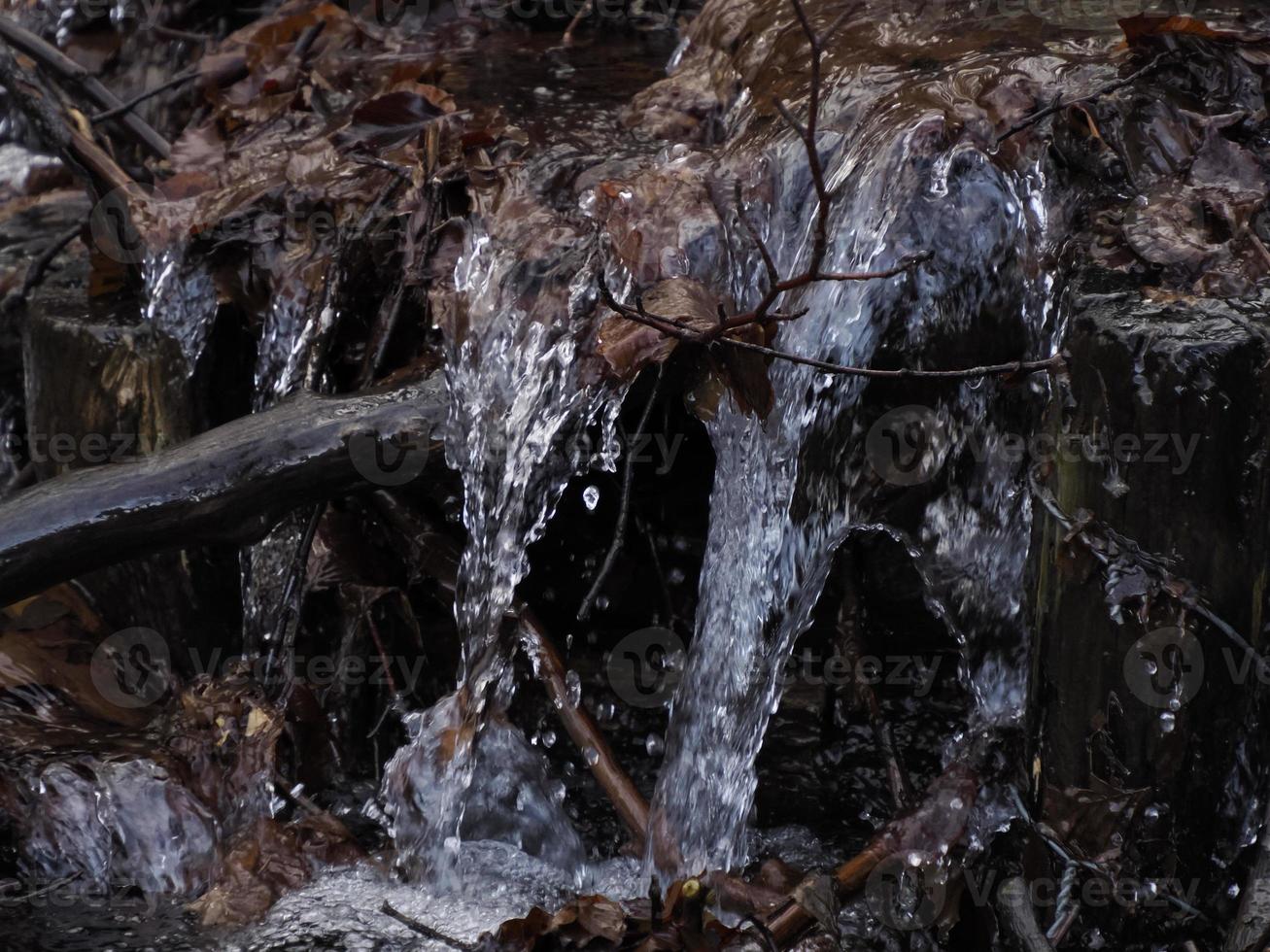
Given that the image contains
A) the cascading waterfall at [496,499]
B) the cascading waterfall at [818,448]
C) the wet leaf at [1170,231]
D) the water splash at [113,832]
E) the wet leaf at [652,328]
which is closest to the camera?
the wet leaf at [1170,231]

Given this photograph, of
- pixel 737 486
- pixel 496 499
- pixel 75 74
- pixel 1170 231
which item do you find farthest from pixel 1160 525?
pixel 75 74

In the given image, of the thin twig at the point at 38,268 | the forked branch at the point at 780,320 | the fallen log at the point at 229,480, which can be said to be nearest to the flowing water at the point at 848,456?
the forked branch at the point at 780,320

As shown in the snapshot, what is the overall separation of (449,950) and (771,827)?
822mm

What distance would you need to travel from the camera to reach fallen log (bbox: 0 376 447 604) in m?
2.62

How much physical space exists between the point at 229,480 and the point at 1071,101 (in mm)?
1702

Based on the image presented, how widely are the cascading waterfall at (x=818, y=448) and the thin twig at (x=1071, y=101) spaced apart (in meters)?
0.07

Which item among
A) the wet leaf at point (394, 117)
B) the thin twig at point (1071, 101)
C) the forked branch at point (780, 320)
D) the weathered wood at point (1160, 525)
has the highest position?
the wet leaf at point (394, 117)

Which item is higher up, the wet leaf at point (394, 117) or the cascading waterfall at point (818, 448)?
the wet leaf at point (394, 117)

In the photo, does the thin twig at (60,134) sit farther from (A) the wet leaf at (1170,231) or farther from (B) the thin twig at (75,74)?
(A) the wet leaf at (1170,231)

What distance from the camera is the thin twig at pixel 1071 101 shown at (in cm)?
236

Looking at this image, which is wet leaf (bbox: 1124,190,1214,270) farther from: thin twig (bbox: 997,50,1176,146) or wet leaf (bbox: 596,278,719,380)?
wet leaf (bbox: 596,278,719,380)

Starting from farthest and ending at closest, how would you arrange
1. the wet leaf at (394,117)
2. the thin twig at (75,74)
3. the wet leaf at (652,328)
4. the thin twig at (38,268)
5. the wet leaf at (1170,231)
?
the thin twig at (75,74)
the thin twig at (38,268)
the wet leaf at (394,117)
the wet leaf at (652,328)
the wet leaf at (1170,231)

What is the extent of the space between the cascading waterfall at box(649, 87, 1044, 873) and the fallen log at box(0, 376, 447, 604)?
0.61m

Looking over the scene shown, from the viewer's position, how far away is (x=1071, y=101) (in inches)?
94.5
